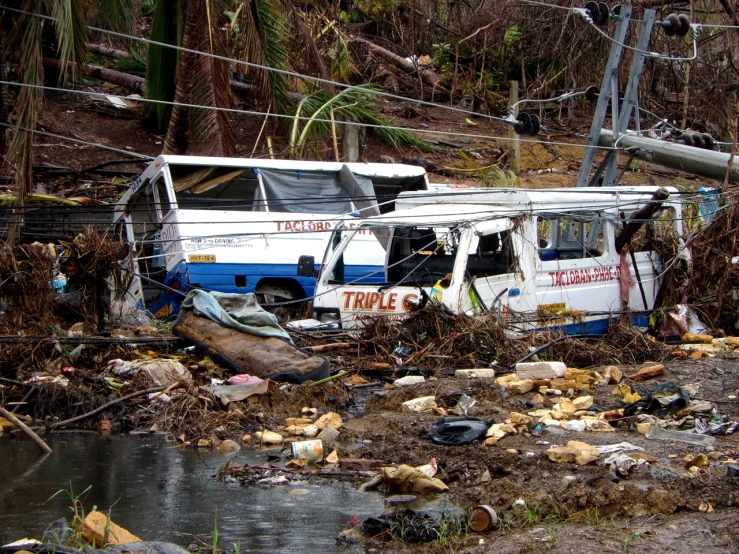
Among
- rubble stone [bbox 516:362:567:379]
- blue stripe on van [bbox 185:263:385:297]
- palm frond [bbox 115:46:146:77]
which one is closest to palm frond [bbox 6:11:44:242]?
blue stripe on van [bbox 185:263:385:297]

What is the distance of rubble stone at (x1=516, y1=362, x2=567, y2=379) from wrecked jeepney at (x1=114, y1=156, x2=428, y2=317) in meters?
3.01

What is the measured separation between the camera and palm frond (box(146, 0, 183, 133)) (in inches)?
616

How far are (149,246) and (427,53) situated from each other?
15.2 meters

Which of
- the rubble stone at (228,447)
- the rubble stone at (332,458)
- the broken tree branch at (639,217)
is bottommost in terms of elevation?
the rubble stone at (228,447)

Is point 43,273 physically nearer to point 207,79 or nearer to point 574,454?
point 207,79

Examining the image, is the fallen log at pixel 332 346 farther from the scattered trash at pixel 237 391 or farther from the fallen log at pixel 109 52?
the fallen log at pixel 109 52

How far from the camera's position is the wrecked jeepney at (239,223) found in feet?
38.3

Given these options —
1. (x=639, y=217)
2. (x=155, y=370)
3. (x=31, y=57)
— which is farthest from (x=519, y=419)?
(x=31, y=57)

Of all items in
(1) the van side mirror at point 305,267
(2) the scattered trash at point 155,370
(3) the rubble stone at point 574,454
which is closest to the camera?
(3) the rubble stone at point 574,454

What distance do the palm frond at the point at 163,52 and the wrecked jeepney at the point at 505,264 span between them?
6.84 meters

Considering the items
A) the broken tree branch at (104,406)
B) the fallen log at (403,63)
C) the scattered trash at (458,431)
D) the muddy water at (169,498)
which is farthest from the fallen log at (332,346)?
the fallen log at (403,63)

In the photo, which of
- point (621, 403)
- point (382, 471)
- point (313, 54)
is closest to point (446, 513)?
point (382, 471)

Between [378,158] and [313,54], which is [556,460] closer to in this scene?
[313,54]

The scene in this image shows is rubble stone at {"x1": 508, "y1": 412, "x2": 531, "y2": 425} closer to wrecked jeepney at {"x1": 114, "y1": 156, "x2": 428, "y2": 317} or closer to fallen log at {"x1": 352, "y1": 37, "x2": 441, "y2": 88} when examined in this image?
wrecked jeepney at {"x1": 114, "y1": 156, "x2": 428, "y2": 317}
